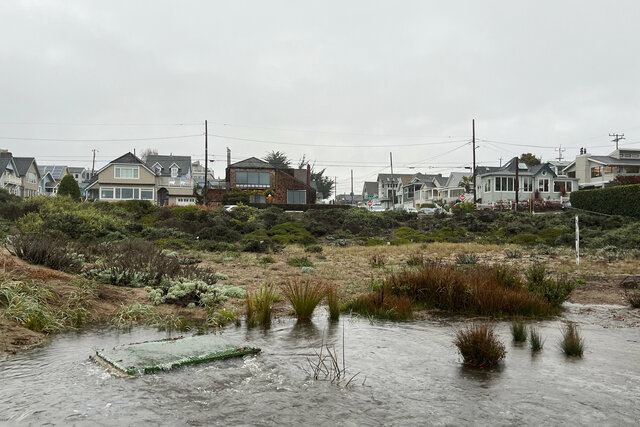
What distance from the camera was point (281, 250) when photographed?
82.4 ft

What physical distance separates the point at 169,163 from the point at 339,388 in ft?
271

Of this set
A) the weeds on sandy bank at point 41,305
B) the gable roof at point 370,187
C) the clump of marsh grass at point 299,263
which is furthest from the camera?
the gable roof at point 370,187

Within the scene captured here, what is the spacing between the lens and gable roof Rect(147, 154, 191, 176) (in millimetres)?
83000

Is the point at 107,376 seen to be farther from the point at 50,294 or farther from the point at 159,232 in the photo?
the point at 159,232

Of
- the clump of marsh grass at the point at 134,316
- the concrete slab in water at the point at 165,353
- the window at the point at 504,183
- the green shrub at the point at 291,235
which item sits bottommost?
the concrete slab in water at the point at 165,353

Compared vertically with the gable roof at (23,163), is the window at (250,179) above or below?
below

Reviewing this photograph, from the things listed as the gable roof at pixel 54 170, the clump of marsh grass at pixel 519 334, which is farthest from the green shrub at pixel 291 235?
the gable roof at pixel 54 170

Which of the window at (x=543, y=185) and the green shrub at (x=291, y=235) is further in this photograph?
the window at (x=543, y=185)

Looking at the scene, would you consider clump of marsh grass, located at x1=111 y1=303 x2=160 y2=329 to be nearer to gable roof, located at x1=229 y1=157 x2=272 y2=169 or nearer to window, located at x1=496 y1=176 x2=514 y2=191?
gable roof, located at x1=229 y1=157 x2=272 y2=169

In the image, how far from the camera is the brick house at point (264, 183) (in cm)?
6888

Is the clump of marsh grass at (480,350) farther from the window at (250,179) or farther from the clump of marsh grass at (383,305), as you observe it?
the window at (250,179)

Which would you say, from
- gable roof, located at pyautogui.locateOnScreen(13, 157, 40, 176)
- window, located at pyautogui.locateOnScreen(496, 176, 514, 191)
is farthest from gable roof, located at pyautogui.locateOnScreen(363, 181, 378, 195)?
gable roof, located at pyautogui.locateOnScreen(13, 157, 40, 176)

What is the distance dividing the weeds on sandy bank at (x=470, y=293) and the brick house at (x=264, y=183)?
57.2 metres

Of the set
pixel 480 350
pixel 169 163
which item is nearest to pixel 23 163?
pixel 169 163
